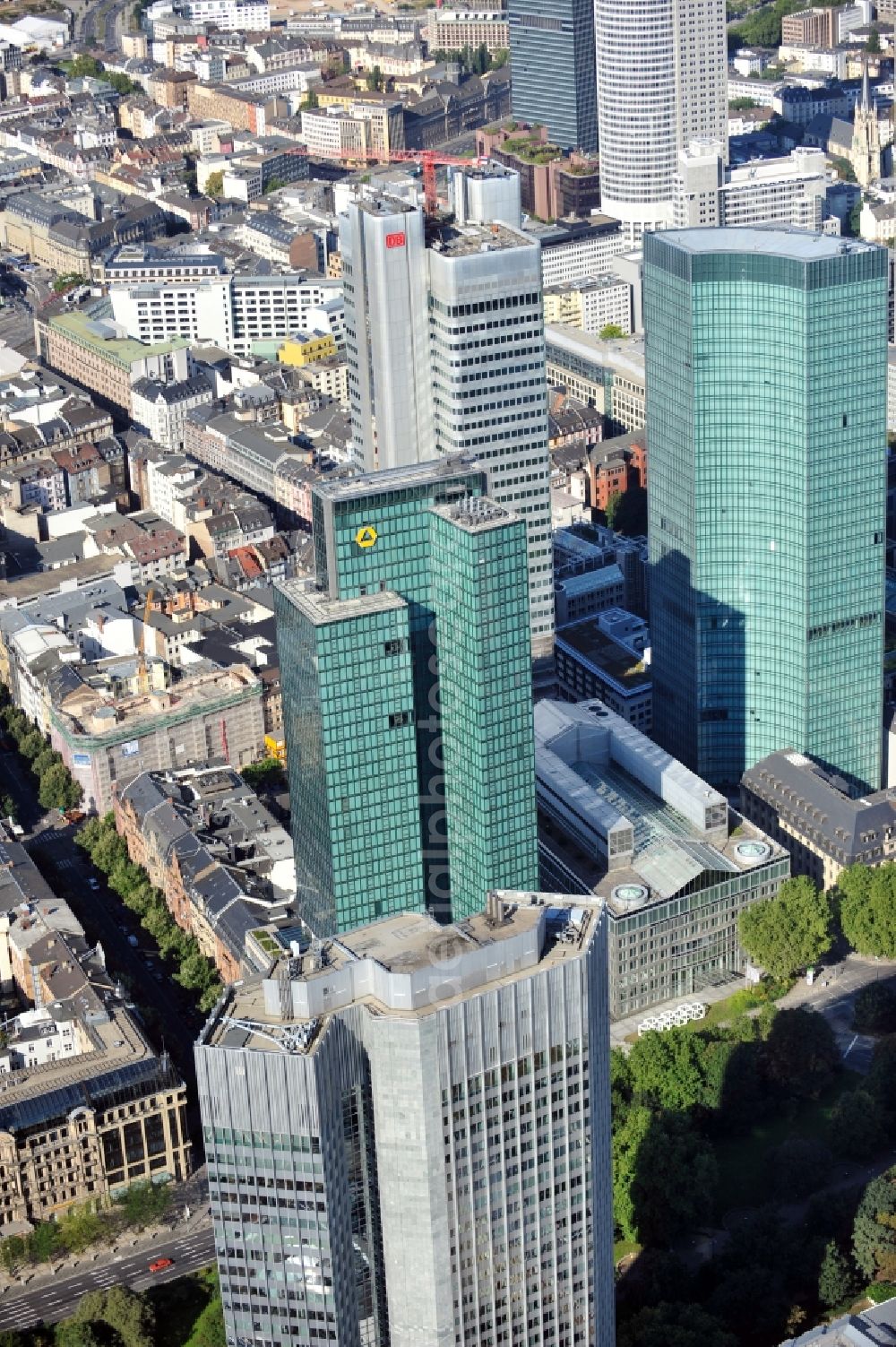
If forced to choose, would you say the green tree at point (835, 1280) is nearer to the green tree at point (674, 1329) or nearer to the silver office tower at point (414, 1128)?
the green tree at point (674, 1329)

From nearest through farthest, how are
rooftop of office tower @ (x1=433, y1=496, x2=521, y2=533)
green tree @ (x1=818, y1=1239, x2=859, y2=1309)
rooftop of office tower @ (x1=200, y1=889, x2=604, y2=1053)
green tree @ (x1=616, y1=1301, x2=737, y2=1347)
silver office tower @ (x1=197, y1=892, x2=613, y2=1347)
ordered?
1. rooftop of office tower @ (x1=200, y1=889, x2=604, y2=1053)
2. silver office tower @ (x1=197, y1=892, x2=613, y2=1347)
3. green tree @ (x1=616, y1=1301, x2=737, y2=1347)
4. green tree @ (x1=818, y1=1239, x2=859, y2=1309)
5. rooftop of office tower @ (x1=433, y1=496, x2=521, y2=533)

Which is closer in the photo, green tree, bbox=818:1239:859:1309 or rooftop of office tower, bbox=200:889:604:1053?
rooftop of office tower, bbox=200:889:604:1053

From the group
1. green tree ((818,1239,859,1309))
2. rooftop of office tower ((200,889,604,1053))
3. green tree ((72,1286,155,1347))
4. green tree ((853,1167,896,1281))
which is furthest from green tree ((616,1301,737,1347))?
rooftop of office tower ((200,889,604,1053))

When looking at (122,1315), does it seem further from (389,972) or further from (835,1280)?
(389,972)

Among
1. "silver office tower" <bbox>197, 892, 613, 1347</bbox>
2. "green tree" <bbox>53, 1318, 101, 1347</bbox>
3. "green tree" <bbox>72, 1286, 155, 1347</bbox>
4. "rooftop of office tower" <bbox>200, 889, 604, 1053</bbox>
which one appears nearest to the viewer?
"rooftop of office tower" <bbox>200, 889, 604, 1053</bbox>

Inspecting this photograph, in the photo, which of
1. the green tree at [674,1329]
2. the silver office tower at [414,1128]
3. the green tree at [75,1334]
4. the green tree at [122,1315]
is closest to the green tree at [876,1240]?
the green tree at [674,1329]

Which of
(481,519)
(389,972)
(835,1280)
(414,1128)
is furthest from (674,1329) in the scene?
(481,519)

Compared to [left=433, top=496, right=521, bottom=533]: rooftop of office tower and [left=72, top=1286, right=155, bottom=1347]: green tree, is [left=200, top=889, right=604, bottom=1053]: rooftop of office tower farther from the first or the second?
[left=72, top=1286, right=155, bottom=1347]: green tree
